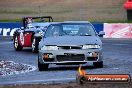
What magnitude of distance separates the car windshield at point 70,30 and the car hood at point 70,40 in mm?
475

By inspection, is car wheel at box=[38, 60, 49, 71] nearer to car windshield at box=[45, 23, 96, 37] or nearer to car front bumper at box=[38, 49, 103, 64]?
car front bumper at box=[38, 49, 103, 64]

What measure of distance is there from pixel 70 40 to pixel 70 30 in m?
1.21

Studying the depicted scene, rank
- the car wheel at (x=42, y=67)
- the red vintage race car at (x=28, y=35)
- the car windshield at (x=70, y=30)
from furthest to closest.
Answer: the red vintage race car at (x=28, y=35) → the car windshield at (x=70, y=30) → the car wheel at (x=42, y=67)

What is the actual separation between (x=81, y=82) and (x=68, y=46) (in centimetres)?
542

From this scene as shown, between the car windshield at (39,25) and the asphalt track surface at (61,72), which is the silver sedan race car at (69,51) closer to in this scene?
the asphalt track surface at (61,72)

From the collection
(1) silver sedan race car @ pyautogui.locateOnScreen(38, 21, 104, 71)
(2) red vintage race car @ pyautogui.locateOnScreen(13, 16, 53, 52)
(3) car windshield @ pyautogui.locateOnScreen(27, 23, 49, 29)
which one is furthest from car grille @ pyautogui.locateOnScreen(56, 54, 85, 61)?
(3) car windshield @ pyautogui.locateOnScreen(27, 23, 49, 29)

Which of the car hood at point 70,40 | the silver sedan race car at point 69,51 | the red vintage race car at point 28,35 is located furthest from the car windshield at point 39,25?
the silver sedan race car at point 69,51

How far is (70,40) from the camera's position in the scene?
19.5 metres

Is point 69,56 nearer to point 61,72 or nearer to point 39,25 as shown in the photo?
point 61,72

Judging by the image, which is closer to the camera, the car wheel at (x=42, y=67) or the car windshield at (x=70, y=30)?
the car wheel at (x=42, y=67)

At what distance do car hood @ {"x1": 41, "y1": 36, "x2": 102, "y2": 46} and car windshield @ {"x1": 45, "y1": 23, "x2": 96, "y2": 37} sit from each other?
475mm

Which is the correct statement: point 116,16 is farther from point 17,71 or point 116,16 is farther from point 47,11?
point 17,71

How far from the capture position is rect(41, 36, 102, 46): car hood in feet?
63.3

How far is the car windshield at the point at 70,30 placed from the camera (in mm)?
20391
